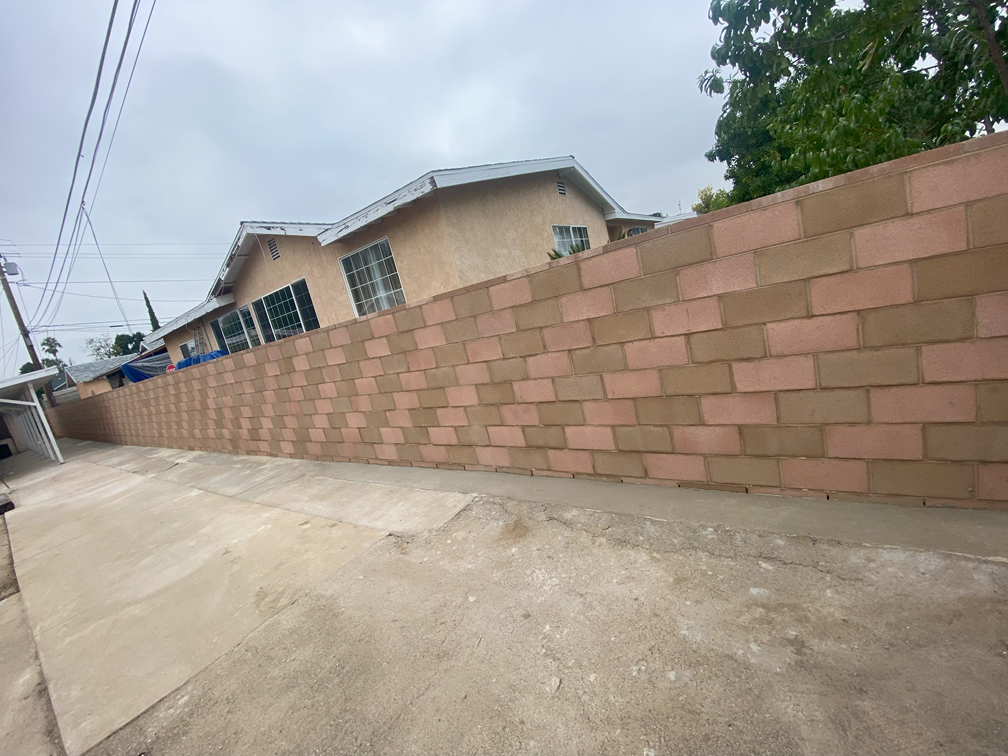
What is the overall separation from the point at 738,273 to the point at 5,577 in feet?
22.4

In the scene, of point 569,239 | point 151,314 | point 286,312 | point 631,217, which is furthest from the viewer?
point 151,314

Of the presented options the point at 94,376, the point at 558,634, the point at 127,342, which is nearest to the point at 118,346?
the point at 127,342

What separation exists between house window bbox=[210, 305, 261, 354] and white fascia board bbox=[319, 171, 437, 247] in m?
5.20

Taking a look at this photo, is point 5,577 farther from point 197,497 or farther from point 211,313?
point 211,313

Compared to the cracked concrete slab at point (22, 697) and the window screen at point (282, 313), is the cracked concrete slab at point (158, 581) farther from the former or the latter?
the window screen at point (282, 313)

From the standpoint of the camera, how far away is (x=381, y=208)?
6.70 metres

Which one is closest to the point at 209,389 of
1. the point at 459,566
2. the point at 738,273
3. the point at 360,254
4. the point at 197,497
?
the point at 197,497

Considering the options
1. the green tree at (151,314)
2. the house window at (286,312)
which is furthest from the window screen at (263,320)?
the green tree at (151,314)

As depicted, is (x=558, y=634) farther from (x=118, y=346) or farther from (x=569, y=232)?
(x=118, y=346)

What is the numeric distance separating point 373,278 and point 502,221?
102 inches

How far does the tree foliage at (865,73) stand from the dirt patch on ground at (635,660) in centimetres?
407

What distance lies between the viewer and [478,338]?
3629mm

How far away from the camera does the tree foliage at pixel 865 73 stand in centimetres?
351

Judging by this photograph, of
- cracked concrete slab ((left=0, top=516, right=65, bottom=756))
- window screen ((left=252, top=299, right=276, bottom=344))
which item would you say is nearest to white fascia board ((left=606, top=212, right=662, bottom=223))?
window screen ((left=252, top=299, right=276, bottom=344))
